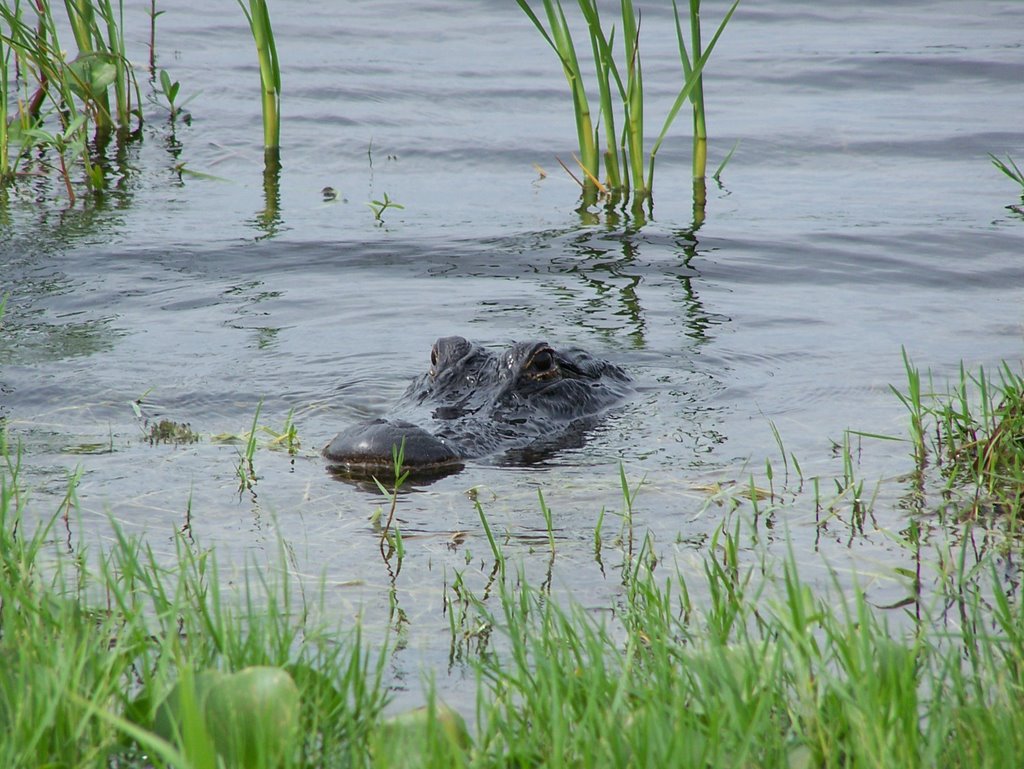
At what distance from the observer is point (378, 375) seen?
6.29 m

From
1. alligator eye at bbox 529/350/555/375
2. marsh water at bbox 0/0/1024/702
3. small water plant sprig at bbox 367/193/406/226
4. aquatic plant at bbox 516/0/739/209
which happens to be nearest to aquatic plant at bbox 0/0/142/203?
marsh water at bbox 0/0/1024/702

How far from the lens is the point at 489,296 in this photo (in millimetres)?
7730

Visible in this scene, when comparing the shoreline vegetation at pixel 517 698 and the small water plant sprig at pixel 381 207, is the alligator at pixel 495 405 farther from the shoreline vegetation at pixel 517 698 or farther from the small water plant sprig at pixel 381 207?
the small water plant sprig at pixel 381 207

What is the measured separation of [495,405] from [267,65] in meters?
4.43

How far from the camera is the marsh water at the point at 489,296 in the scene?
4.01 metres

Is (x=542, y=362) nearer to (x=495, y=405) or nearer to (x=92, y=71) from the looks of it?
(x=495, y=405)

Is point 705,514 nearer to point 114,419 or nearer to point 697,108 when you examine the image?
point 114,419

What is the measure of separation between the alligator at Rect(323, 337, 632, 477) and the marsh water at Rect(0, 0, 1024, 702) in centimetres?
15

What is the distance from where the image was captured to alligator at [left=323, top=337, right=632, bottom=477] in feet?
15.5

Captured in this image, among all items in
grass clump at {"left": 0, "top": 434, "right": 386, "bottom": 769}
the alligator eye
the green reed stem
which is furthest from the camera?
the green reed stem

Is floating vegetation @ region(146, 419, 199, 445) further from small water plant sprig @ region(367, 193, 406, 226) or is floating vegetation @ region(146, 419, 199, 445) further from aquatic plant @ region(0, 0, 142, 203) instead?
small water plant sprig @ region(367, 193, 406, 226)

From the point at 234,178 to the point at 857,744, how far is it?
345 inches

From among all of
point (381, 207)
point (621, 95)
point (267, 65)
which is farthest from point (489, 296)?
A: point (267, 65)

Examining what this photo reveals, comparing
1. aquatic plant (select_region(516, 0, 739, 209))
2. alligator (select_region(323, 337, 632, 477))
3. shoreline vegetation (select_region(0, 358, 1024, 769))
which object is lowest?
alligator (select_region(323, 337, 632, 477))
